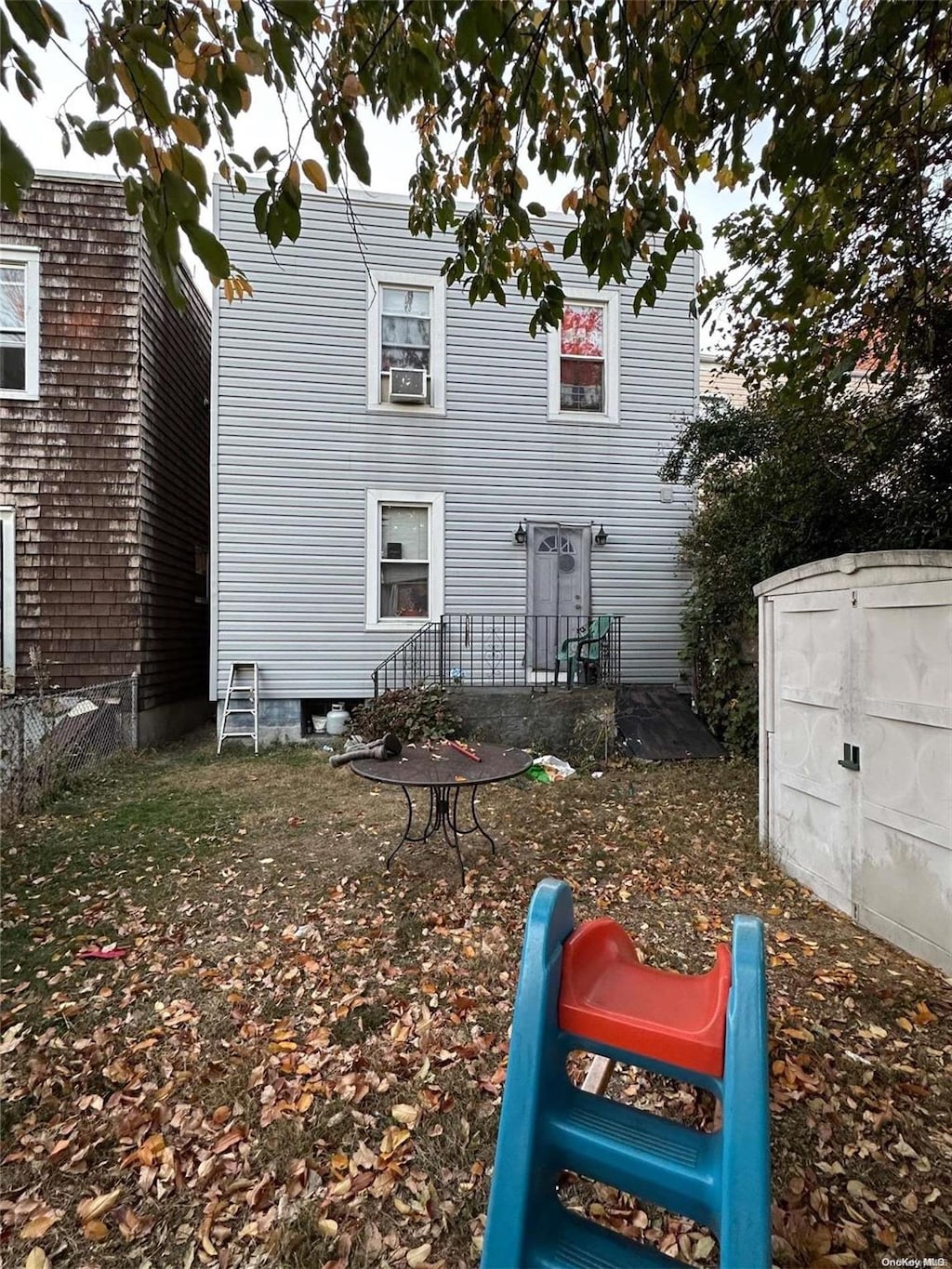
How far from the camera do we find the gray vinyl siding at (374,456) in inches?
319

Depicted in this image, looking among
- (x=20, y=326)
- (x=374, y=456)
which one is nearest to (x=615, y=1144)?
(x=374, y=456)

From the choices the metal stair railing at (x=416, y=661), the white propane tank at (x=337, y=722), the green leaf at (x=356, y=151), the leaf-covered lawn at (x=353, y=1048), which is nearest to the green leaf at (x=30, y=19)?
the green leaf at (x=356, y=151)

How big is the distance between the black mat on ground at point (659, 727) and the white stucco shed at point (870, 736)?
305 cm

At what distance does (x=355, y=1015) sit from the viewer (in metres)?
2.71

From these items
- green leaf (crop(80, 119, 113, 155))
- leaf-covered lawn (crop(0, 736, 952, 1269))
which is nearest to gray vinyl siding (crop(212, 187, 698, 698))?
leaf-covered lawn (crop(0, 736, 952, 1269))

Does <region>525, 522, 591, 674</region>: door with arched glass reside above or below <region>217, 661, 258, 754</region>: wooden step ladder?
above

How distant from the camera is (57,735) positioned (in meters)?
6.21

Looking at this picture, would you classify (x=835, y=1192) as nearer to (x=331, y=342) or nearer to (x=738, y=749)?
(x=738, y=749)

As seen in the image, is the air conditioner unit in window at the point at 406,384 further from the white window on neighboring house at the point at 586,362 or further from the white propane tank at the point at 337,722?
the white propane tank at the point at 337,722

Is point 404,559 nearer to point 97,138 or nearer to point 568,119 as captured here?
point 568,119

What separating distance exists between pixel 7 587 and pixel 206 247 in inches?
312

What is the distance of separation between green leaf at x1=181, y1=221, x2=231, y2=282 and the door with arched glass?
24.3 ft

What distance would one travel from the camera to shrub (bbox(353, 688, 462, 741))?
7.16 meters

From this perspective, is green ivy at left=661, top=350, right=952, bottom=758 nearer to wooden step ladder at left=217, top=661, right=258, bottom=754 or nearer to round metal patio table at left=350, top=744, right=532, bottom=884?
round metal patio table at left=350, top=744, right=532, bottom=884
